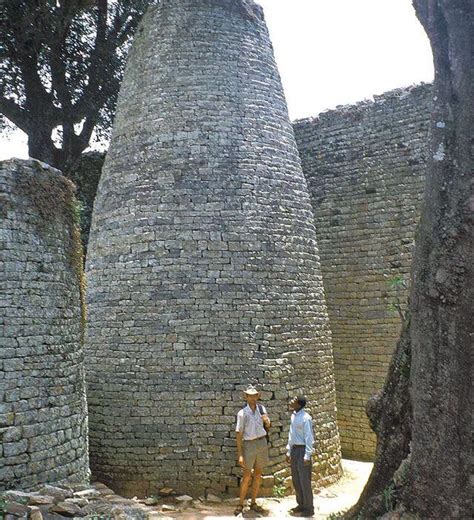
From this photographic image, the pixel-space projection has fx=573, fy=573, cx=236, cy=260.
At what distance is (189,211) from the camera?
8.39 metres

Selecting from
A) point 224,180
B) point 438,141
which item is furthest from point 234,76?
point 438,141

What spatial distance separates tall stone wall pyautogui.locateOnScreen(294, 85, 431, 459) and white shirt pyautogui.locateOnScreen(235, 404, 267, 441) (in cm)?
442

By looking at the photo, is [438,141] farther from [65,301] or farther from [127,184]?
[127,184]

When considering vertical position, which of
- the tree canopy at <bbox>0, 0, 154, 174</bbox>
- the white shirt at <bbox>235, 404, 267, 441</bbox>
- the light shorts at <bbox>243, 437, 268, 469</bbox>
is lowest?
the light shorts at <bbox>243, 437, 268, 469</bbox>

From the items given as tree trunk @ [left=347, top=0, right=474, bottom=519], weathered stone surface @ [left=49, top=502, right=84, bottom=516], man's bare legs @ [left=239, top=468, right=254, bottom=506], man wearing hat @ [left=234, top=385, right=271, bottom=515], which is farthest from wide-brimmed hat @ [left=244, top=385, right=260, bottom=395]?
tree trunk @ [left=347, top=0, right=474, bottom=519]

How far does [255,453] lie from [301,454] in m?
0.58

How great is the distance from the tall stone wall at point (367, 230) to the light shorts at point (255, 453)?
4335 mm

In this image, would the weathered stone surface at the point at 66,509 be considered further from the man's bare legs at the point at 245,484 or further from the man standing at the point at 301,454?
the man standing at the point at 301,454

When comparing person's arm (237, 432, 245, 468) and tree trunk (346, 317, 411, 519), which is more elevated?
tree trunk (346, 317, 411, 519)

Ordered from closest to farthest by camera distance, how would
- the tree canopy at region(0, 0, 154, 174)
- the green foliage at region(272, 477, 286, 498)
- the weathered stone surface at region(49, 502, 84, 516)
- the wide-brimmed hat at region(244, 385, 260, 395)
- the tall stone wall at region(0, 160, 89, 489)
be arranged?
the weathered stone surface at region(49, 502, 84, 516), the tall stone wall at region(0, 160, 89, 489), the wide-brimmed hat at region(244, 385, 260, 395), the green foliage at region(272, 477, 286, 498), the tree canopy at region(0, 0, 154, 174)

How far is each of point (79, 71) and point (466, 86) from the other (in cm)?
1239

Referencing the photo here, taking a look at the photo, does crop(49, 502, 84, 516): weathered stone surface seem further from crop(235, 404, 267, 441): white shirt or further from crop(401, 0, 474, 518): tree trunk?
crop(401, 0, 474, 518): tree trunk

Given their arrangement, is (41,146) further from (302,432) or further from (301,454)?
(301,454)

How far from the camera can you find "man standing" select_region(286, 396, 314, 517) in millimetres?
7102
